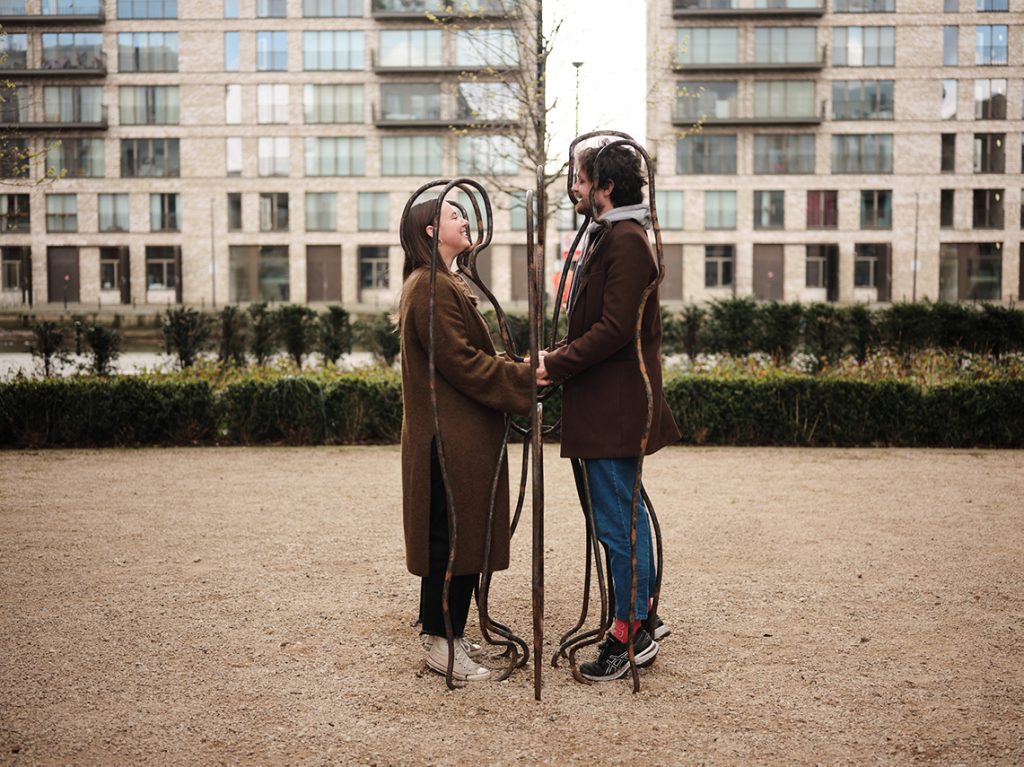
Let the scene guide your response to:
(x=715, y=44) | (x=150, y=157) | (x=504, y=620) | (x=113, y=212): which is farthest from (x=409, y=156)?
(x=504, y=620)

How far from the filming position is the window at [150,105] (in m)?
49.8

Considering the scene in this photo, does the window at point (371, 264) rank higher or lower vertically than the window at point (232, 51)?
lower

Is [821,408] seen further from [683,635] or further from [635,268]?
[635,268]

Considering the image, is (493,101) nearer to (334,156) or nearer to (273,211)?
(334,156)

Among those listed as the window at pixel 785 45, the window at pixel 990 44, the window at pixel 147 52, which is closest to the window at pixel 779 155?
the window at pixel 785 45

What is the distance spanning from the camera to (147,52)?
49.8 metres

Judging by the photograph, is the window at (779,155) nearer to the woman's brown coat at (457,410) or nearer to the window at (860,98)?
the window at (860,98)

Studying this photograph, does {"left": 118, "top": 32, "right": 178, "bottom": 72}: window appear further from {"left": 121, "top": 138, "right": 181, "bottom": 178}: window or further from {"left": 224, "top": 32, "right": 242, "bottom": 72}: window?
{"left": 121, "top": 138, "right": 181, "bottom": 178}: window

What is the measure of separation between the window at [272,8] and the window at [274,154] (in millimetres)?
6107

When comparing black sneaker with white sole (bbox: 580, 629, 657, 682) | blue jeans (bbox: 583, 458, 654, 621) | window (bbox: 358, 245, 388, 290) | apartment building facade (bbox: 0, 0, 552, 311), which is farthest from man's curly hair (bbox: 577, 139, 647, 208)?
window (bbox: 358, 245, 388, 290)

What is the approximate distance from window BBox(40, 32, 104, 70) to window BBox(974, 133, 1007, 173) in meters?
45.2

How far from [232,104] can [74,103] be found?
8.60 metres

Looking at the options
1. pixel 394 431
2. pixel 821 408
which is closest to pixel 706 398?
pixel 821 408

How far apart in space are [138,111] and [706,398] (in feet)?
155
